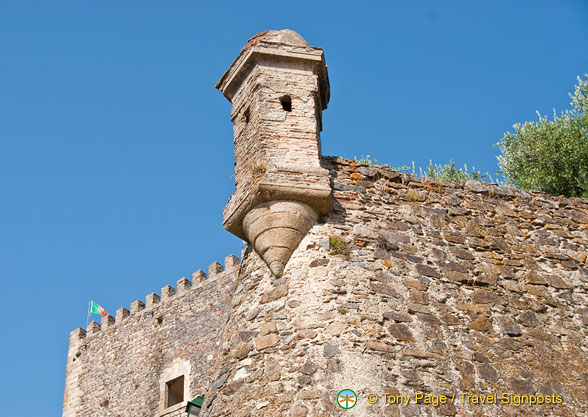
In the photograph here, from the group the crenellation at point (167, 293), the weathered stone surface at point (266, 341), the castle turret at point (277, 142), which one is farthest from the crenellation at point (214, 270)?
the weathered stone surface at point (266, 341)

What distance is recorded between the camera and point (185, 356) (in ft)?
63.0

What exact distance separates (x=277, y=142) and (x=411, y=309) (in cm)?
211

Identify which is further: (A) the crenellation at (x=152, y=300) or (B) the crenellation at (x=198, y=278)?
(A) the crenellation at (x=152, y=300)

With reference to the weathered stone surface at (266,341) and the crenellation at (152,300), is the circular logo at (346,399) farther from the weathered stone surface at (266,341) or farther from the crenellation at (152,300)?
the crenellation at (152,300)

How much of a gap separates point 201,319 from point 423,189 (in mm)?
12376

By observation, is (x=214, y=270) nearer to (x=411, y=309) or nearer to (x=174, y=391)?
(x=174, y=391)

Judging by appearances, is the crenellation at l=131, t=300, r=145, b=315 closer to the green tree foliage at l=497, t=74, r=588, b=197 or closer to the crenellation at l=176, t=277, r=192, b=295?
the crenellation at l=176, t=277, r=192, b=295

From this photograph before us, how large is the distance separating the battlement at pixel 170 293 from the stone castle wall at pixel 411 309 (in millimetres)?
11631

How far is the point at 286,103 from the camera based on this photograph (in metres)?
7.79

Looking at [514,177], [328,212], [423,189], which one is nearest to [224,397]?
[328,212]

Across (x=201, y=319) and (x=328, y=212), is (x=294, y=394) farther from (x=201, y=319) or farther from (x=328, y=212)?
(x=201, y=319)

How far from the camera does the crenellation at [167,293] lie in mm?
20891

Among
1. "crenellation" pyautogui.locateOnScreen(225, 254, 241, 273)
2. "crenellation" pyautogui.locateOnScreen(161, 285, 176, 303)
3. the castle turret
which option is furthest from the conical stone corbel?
"crenellation" pyautogui.locateOnScreen(161, 285, 176, 303)

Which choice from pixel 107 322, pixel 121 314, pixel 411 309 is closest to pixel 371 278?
pixel 411 309
